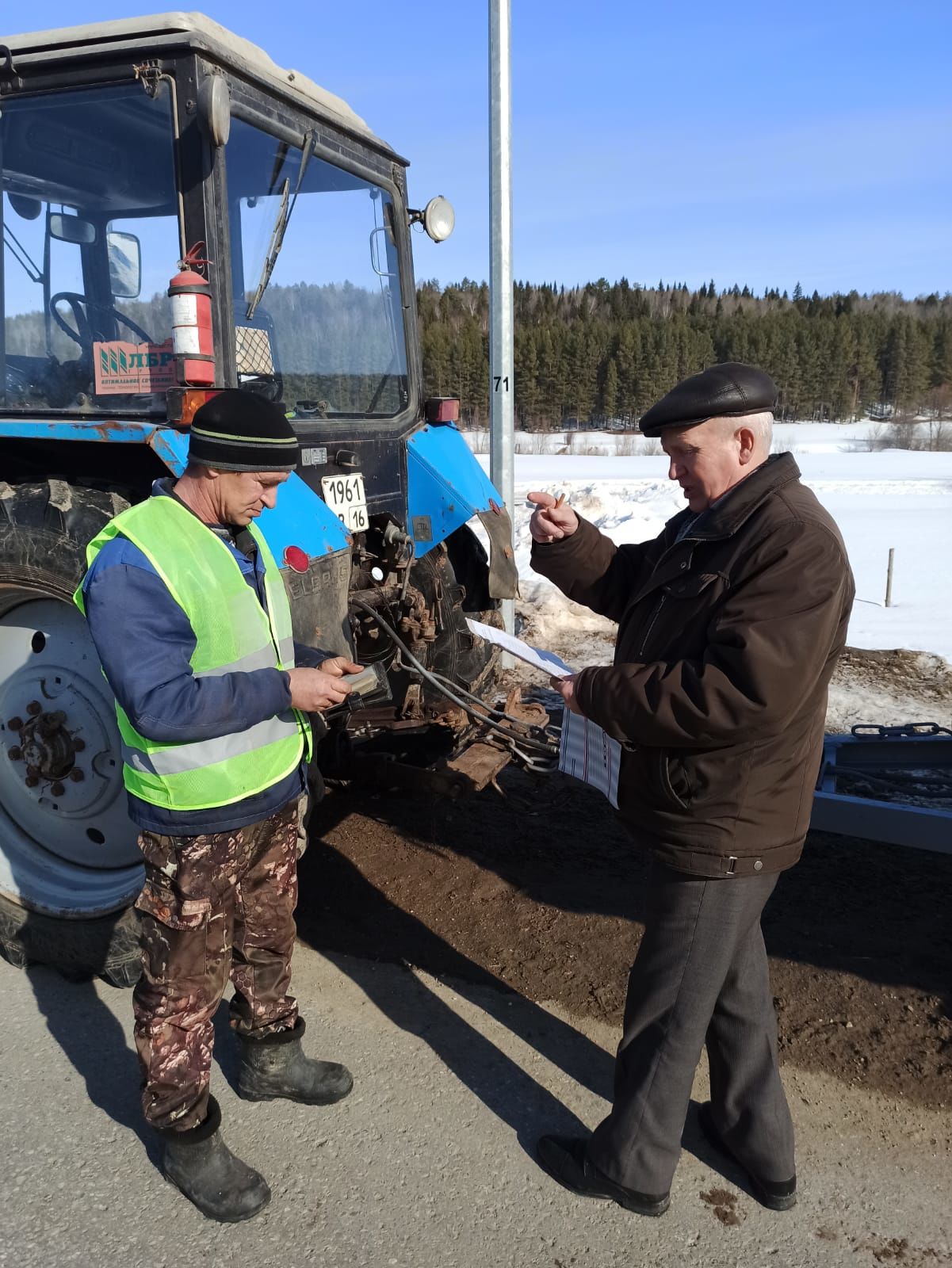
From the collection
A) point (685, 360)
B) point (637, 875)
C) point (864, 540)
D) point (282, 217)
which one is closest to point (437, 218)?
point (282, 217)

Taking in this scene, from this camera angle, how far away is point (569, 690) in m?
2.15

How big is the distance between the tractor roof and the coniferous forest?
185 ft

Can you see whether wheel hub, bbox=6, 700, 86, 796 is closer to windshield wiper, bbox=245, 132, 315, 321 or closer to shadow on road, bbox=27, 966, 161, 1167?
shadow on road, bbox=27, 966, 161, 1167

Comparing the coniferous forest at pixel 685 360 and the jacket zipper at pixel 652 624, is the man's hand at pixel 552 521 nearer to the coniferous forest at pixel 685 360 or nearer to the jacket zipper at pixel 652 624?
the jacket zipper at pixel 652 624

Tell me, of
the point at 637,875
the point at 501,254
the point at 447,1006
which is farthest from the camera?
the point at 501,254

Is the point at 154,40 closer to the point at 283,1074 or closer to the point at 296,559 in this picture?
the point at 296,559

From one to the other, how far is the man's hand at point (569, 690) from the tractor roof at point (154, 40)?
2231 mm

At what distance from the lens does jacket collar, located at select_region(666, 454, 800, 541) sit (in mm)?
2004

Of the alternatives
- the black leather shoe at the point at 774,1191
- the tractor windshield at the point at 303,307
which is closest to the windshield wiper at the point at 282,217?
the tractor windshield at the point at 303,307

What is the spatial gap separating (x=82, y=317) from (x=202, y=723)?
194 centimetres

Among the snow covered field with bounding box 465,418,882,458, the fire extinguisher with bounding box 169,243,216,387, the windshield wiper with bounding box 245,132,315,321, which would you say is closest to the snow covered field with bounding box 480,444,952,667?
the windshield wiper with bounding box 245,132,315,321

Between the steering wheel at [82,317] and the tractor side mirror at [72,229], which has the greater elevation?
the tractor side mirror at [72,229]

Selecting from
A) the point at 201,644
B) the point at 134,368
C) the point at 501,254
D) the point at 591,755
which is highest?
the point at 501,254

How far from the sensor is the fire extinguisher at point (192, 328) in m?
2.76
